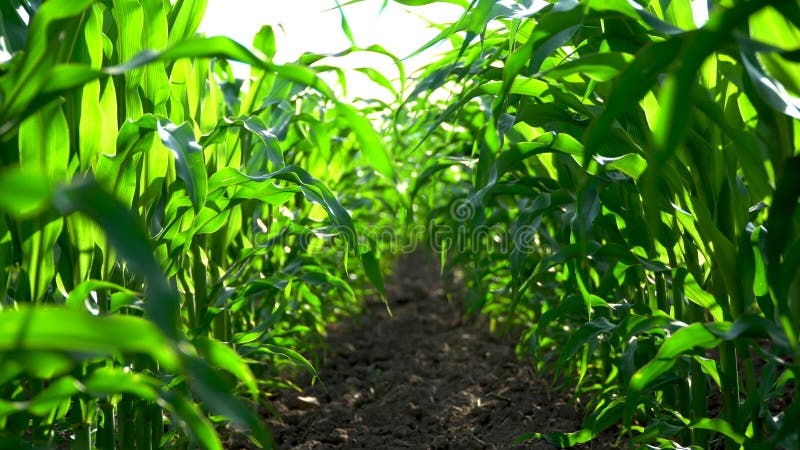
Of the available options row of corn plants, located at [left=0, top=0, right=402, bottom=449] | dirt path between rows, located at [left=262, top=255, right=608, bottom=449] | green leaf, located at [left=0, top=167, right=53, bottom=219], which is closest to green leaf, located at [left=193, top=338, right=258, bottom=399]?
row of corn plants, located at [left=0, top=0, right=402, bottom=449]

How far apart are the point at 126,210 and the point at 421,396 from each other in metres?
1.76

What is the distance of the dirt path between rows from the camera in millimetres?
1759

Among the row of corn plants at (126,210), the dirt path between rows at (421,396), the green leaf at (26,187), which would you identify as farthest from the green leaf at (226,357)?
the dirt path between rows at (421,396)

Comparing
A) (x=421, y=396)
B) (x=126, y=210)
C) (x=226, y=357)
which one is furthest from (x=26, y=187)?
A: (x=421, y=396)

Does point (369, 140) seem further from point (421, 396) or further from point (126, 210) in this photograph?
point (421, 396)

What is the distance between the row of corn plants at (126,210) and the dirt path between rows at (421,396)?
487 mm

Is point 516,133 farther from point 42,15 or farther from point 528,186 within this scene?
point 42,15

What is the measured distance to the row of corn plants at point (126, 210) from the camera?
1.71ft

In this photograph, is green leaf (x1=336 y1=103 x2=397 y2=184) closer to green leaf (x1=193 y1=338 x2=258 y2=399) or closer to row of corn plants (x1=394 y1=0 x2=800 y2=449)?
row of corn plants (x1=394 y1=0 x2=800 y2=449)

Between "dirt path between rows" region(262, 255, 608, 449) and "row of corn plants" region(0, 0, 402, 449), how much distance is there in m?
0.49

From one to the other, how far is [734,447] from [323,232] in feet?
2.78

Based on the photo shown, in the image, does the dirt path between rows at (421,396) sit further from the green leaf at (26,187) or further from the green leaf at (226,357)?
the green leaf at (26,187)

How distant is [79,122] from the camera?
3.20 ft

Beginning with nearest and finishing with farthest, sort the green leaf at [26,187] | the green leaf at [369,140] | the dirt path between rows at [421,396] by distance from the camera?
the green leaf at [26,187]
the green leaf at [369,140]
the dirt path between rows at [421,396]
